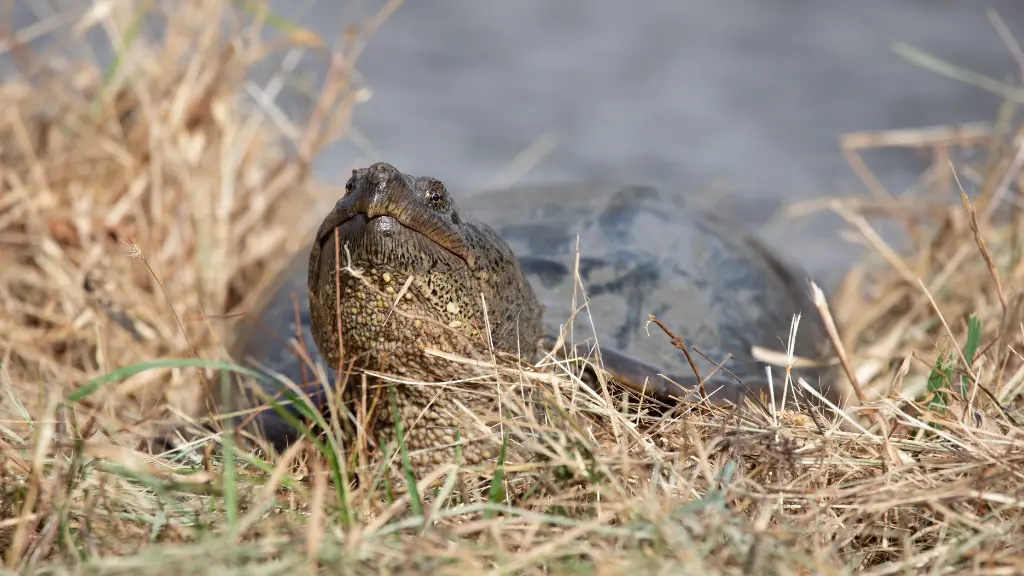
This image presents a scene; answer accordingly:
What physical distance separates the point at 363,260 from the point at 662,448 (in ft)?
1.73

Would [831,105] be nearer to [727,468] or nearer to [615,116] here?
[615,116]

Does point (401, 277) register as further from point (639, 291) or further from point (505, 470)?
point (639, 291)

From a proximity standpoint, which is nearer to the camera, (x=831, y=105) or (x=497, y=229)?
(x=497, y=229)

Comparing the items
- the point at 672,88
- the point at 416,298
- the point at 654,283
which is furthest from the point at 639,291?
the point at 672,88

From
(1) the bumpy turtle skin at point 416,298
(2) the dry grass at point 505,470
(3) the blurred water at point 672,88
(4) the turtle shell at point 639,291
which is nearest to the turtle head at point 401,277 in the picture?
(1) the bumpy turtle skin at point 416,298

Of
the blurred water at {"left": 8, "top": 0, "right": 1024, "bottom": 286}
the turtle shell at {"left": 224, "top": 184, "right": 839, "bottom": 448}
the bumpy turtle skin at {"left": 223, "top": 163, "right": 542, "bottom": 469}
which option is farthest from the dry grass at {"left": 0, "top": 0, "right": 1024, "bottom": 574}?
the blurred water at {"left": 8, "top": 0, "right": 1024, "bottom": 286}

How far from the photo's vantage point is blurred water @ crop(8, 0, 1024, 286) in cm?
513

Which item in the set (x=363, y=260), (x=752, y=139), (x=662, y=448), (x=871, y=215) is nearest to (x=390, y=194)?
(x=363, y=260)

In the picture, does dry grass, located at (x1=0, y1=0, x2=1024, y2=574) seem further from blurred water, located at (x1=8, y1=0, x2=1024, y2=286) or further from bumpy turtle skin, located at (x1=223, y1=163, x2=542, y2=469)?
blurred water, located at (x1=8, y1=0, x2=1024, y2=286)

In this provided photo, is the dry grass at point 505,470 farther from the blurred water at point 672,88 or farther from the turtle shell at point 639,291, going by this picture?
the blurred water at point 672,88

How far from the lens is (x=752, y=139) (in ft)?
18.3

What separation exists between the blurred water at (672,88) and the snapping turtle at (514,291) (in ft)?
6.70

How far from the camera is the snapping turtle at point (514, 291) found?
4.88 feet

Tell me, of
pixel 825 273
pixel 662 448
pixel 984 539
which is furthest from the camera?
pixel 825 273
